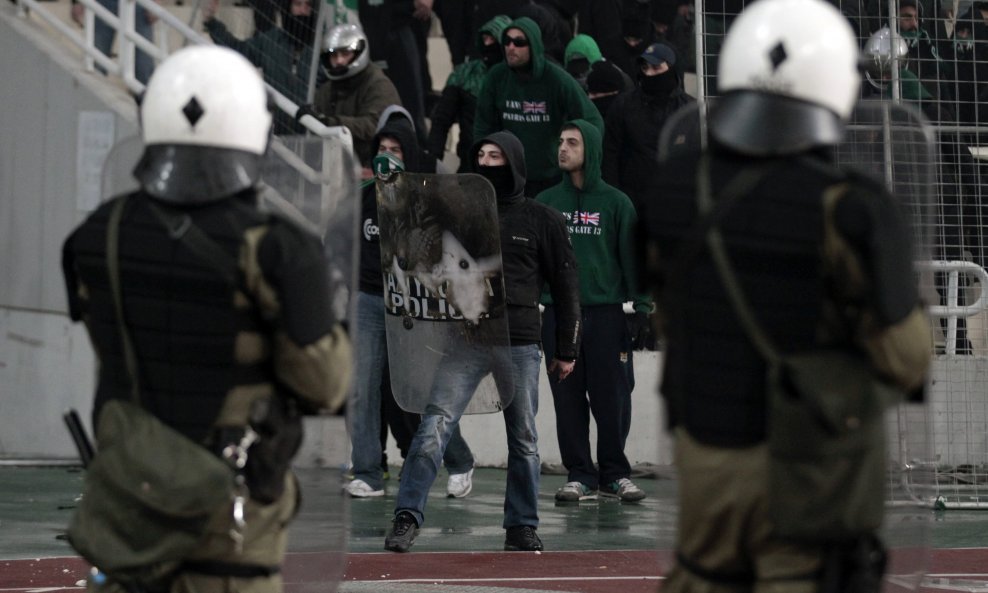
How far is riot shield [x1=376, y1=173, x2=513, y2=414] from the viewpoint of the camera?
959cm

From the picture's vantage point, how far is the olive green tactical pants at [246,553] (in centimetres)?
433

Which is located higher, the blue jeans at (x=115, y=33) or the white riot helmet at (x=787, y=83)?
the blue jeans at (x=115, y=33)

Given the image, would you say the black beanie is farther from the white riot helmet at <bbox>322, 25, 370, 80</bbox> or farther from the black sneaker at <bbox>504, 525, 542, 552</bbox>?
the black sneaker at <bbox>504, 525, 542, 552</bbox>

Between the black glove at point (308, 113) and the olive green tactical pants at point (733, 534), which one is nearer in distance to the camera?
the olive green tactical pants at point (733, 534)

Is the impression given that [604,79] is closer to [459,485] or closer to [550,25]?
[550,25]

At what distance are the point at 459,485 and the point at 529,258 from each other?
8.57ft

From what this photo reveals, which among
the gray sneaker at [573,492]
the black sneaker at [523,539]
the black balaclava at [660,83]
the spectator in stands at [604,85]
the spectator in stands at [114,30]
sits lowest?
the black sneaker at [523,539]

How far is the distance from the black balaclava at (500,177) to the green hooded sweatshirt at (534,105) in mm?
2936

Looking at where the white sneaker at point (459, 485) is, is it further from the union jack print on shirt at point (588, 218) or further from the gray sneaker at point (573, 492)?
the union jack print on shirt at point (588, 218)

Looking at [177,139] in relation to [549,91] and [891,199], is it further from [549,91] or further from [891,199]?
[549,91]

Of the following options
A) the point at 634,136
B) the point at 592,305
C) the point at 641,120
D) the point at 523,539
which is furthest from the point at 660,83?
the point at 523,539

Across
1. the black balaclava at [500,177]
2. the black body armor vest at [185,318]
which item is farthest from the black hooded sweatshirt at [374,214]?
the black body armor vest at [185,318]

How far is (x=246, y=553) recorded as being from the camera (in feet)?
14.3

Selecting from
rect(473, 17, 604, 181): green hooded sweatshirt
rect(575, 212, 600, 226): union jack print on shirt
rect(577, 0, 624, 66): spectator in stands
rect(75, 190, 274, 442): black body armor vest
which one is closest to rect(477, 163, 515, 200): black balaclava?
rect(575, 212, 600, 226): union jack print on shirt
